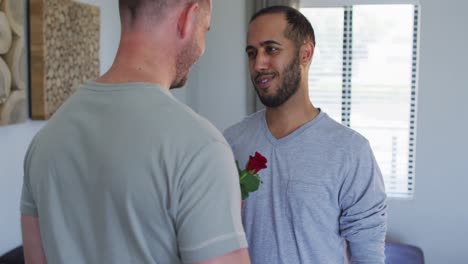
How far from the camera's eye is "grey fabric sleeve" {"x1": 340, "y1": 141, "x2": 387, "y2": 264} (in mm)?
1485

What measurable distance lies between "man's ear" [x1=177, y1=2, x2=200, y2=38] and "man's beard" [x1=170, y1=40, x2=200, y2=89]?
0.08 ft

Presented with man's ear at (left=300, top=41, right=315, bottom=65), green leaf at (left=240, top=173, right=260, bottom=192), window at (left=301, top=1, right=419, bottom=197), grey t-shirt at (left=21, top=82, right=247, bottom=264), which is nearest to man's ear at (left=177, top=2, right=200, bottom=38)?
grey t-shirt at (left=21, top=82, right=247, bottom=264)

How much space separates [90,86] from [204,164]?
0.85 ft

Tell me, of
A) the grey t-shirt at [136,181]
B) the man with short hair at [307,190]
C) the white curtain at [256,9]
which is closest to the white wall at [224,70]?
the white curtain at [256,9]

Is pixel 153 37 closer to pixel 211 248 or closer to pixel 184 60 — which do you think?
pixel 184 60

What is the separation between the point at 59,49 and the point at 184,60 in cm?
187

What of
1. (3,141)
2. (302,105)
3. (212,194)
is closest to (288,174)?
(302,105)

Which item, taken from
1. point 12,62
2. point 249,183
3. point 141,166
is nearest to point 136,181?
point 141,166

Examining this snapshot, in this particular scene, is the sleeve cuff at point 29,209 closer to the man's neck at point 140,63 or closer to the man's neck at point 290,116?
the man's neck at point 140,63

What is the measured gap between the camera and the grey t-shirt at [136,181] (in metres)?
0.78

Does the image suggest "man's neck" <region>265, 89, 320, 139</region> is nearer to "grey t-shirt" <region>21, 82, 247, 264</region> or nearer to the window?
"grey t-shirt" <region>21, 82, 247, 264</region>

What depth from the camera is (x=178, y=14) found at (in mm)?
868

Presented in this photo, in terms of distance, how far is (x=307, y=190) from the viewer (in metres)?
1.51

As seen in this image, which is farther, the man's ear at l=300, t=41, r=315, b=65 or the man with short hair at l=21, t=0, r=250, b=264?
the man's ear at l=300, t=41, r=315, b=65
